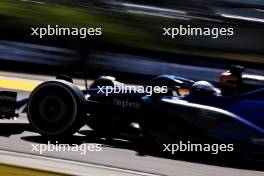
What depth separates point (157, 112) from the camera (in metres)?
6.45

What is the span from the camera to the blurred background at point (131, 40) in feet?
42.1

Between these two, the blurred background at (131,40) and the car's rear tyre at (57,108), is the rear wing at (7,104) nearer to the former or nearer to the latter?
the car's rear tyre at (57,108)

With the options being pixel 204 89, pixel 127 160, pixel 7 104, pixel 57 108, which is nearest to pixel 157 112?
pixel 204 89

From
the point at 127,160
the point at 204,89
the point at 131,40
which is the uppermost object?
the point at 131,40

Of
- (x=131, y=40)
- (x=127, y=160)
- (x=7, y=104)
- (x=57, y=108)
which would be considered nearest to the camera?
(x=127, y=160)

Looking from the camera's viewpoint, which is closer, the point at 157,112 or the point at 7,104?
the point at 157,112

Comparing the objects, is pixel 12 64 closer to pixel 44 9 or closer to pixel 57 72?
pixel 57 72

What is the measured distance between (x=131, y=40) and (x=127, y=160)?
1039 cm

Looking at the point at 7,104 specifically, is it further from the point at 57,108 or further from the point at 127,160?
the point at 127,160

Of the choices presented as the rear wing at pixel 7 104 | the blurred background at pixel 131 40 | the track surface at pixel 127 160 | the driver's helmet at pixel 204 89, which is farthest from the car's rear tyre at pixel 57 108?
the blurred background at pixel 131 40

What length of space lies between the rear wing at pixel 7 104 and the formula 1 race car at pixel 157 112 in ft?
1.13

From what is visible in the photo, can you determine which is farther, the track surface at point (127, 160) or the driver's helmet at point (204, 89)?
the driver's helmet at point (204, 89)

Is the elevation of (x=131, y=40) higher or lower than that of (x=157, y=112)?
higher

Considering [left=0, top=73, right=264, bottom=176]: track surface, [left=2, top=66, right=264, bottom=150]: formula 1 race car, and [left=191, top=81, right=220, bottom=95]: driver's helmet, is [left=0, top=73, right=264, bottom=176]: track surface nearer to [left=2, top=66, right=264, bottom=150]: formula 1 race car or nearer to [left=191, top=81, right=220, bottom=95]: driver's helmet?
[left=2, top=66, right=264, bottom=150]: formula 1 race car
